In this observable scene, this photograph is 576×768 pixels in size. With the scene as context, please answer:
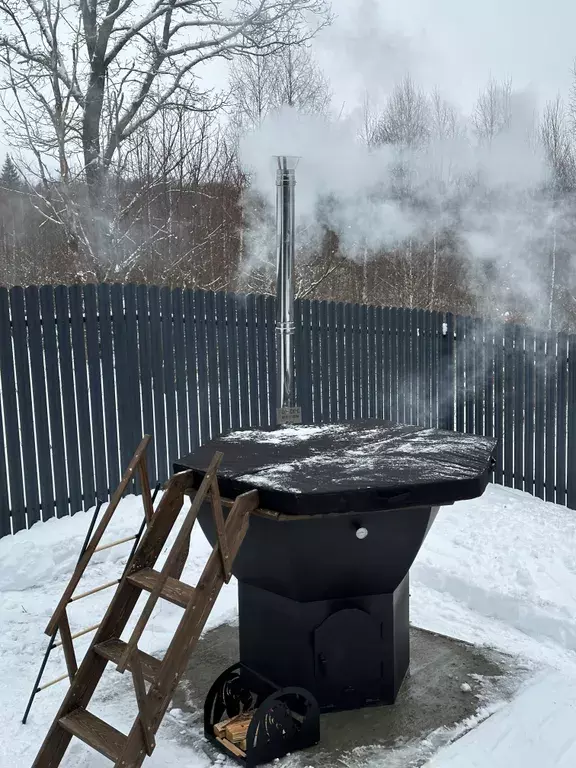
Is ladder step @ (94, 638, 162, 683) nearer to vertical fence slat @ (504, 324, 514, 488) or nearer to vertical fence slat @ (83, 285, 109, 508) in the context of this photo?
vertical fence slat @ (83, 285, 109, 508)

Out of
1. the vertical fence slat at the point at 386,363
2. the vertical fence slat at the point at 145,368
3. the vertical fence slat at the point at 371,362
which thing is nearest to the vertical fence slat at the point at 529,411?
the vertical fence slat at the point at 386,363

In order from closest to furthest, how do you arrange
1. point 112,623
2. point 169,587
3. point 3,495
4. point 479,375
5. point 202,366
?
point 169,587 → point 112,623 → point 3,495 → point 202,366 → point 479,375

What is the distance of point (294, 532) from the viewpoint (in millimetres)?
3348

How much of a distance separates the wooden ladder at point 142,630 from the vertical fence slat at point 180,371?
3672mm

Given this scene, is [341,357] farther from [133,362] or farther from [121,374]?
[121,374]

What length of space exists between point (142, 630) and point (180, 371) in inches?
178

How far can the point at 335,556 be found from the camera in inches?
135

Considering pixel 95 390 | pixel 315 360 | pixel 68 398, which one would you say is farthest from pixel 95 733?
pixel 315 360

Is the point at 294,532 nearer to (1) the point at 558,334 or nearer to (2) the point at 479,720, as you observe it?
(2) the point at 479,720

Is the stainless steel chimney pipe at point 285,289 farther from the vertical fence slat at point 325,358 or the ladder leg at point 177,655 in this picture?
the ladder leg at point 177,655

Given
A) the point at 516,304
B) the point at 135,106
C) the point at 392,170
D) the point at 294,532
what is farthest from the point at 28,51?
the point at 516,304

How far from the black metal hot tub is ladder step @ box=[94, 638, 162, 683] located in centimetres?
68

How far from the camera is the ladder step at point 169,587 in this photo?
3.08m

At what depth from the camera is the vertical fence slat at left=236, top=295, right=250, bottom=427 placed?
741 cm
